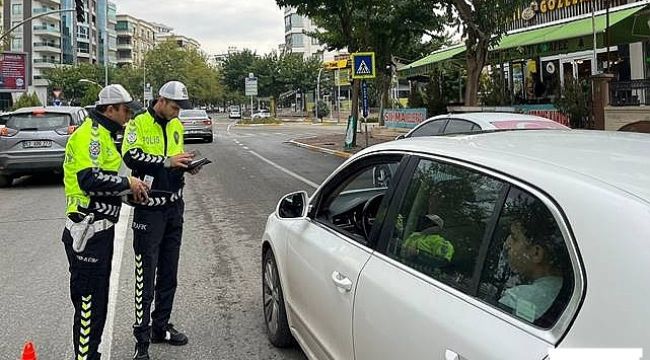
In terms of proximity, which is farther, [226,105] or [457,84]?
[226,105]

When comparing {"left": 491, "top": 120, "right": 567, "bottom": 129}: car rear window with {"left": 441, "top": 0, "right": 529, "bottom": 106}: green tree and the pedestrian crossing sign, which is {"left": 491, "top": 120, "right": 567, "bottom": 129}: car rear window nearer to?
{"left": 441, "top": 0, "right": 529, "bottom": 106}: green tree

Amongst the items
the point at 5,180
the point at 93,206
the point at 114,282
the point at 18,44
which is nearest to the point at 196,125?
the point at 5,180

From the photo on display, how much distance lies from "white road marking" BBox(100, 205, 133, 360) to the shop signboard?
49.8 feet

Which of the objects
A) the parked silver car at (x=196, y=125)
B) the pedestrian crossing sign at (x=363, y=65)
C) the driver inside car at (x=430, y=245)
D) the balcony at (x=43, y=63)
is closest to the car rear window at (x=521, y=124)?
the driver inside car at (x=430, y=245)

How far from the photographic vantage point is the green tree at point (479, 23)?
14.8m

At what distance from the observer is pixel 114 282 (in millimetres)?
5949

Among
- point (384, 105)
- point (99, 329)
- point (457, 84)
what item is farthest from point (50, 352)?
point (384, 105)

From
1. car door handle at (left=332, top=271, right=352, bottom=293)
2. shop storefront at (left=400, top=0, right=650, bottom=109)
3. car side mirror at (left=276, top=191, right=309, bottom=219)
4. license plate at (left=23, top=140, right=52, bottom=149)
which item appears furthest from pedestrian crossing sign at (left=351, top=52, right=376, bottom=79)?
car door handle at (left=332, top=271, right=352, bottom=293)

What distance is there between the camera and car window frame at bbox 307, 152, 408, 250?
294 centimetres

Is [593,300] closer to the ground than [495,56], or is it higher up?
closer to the ground

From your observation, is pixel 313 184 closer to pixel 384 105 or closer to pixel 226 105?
pixel 384 105

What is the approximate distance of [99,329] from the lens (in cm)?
367

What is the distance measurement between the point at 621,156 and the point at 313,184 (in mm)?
10423

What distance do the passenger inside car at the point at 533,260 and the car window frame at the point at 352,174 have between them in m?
0.84
